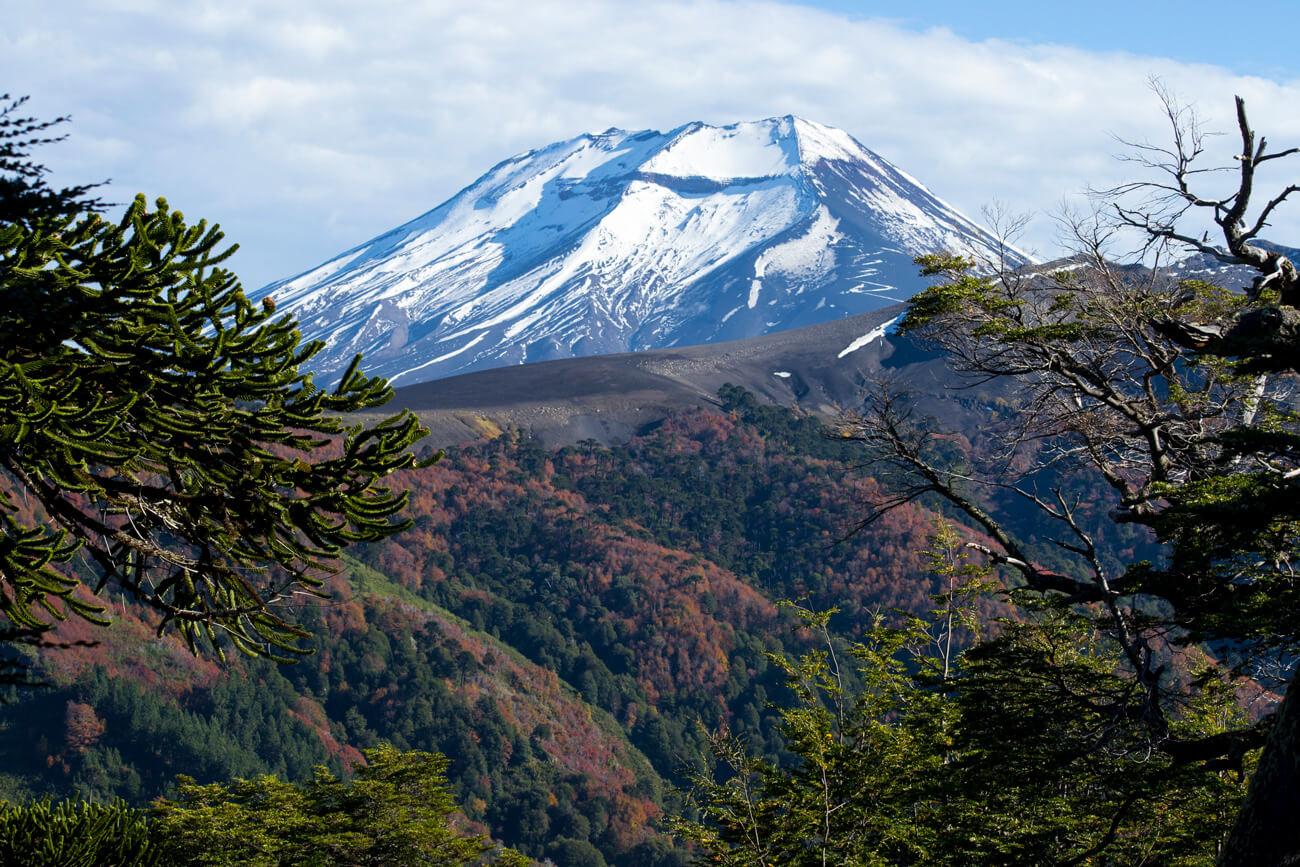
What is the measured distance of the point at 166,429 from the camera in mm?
9461

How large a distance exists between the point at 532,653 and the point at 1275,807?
149859mm

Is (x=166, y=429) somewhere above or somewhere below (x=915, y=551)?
above

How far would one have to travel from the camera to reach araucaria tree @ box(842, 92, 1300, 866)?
985 centimetres

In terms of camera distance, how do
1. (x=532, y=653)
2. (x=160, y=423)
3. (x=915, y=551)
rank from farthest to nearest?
(x=532, y=653) → (x=915, y=551) → (x=160, y=423)

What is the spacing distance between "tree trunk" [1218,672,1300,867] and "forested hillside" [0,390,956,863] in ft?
280

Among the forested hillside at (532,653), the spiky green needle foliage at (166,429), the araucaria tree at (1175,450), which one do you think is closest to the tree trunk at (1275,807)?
the araucaria tree at (1175,450)

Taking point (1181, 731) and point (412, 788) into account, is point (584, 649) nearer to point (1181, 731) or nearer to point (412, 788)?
point (412, 788)

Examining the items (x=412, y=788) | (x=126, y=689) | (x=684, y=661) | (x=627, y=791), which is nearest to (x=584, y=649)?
(x=684, y=661)

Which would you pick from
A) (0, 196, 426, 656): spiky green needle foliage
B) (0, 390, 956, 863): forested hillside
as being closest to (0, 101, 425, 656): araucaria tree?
(0, 196, 426, 656): spiky green needle foliage

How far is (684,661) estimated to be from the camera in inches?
6029

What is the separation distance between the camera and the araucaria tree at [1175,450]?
388 inches

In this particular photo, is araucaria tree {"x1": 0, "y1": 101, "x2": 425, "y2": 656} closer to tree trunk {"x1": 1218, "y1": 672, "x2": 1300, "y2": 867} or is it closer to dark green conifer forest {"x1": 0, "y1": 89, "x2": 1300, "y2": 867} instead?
dark green conifer forest {"x1": 0, "y1": 89, "x2": 1300, "y2": 867}

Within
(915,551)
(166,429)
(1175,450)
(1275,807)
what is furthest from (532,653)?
(1275,807)

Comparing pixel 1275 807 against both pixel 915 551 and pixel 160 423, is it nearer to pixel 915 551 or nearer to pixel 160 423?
pixel 160 423
